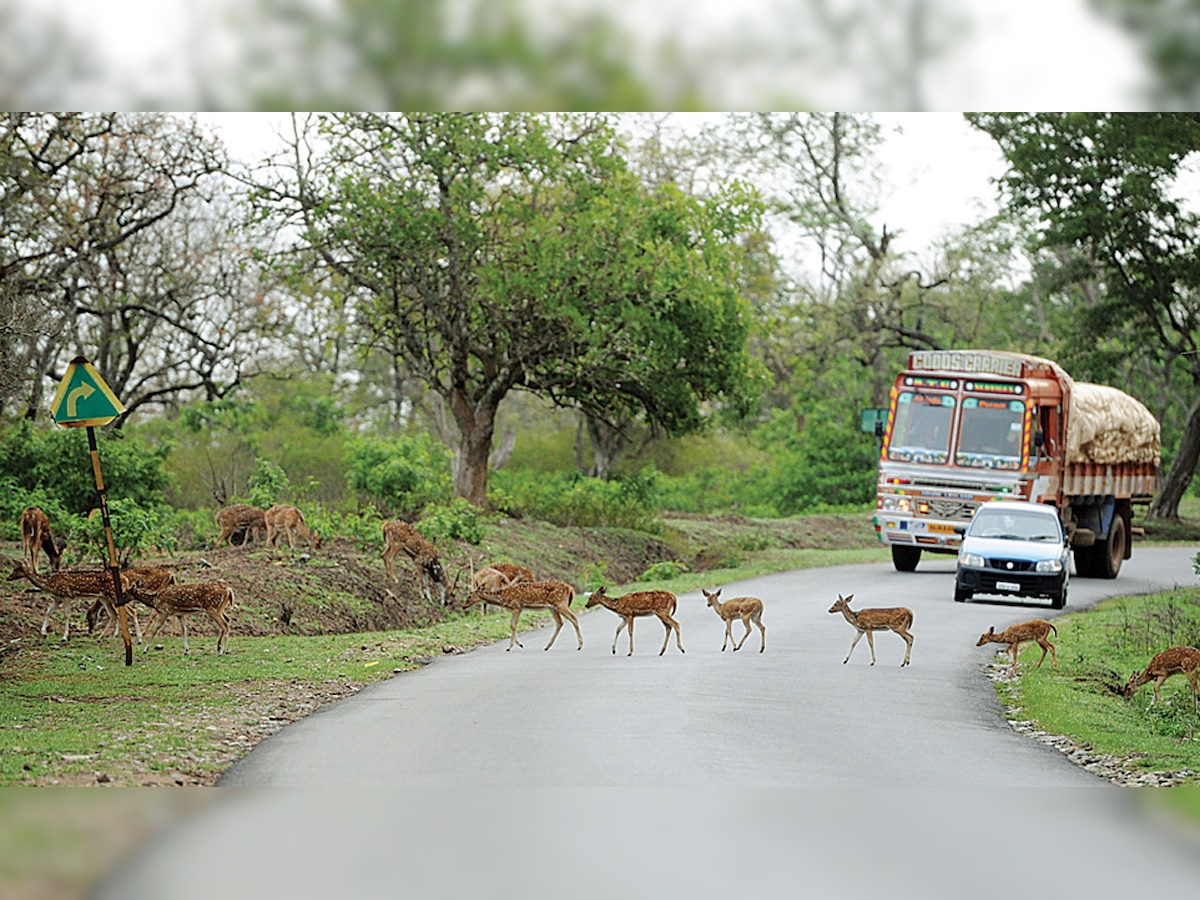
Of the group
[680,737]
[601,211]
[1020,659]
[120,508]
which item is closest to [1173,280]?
[1020,659]

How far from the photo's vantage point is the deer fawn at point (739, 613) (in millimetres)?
8891

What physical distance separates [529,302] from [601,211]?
85cm

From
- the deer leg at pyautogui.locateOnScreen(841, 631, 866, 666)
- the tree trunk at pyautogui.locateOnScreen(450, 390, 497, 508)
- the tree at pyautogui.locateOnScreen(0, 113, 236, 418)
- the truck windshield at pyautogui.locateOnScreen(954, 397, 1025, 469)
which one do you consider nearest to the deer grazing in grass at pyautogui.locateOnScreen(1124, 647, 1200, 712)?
the deer leg at pyautogui.locateOnScreen(841, 631, 866, 666)

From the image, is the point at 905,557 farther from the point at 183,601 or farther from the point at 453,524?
the point at 183,601

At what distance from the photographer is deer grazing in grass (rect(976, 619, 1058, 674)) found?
28.8ft

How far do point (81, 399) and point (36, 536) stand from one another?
4.66ft

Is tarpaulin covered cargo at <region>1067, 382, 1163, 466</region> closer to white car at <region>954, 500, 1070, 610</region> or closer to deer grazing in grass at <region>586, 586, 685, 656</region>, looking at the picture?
white car at <region>954, 500, 1070, 610</region>

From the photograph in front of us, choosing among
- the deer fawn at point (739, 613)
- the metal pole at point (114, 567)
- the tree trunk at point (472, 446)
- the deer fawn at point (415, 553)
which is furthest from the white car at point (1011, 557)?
the metal pole at point (114, 567)

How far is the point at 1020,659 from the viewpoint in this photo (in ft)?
28.6

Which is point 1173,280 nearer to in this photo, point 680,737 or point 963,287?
point 963,287

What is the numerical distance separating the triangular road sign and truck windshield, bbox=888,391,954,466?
196 inches

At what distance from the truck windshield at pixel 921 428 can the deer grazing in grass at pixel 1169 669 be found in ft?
6.54

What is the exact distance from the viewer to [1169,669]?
328 inches

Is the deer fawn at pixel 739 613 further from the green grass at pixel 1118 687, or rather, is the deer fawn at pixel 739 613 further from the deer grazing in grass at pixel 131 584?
the deer grazing in grass at pixel 131 584
